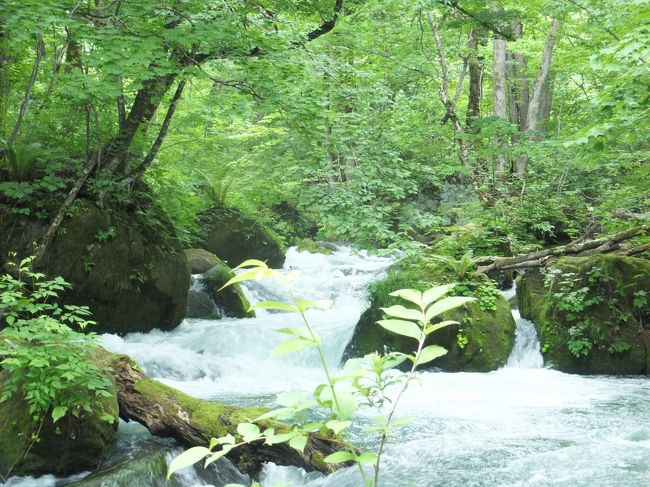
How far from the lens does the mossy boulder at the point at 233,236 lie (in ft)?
50.5

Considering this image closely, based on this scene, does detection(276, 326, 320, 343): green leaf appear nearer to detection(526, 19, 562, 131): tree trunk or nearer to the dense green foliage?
the dense green foliage

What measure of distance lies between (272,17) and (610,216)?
695 centimetres

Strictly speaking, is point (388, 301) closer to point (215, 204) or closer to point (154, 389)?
point (154, 389)

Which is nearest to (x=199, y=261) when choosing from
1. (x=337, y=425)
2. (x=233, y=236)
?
(x=233, y=236)

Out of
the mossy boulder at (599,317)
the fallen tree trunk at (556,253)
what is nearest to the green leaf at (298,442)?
the mossy boulder at (599,317)

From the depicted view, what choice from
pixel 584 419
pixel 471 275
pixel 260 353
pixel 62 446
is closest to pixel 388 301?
pixel 471 275

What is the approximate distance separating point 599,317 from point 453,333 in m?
2.13

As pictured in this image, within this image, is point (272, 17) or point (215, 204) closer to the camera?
point (272, 17)

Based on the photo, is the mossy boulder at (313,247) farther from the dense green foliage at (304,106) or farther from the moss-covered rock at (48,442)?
the moss-covered rock at (48,442)

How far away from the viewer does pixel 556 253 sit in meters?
9.79

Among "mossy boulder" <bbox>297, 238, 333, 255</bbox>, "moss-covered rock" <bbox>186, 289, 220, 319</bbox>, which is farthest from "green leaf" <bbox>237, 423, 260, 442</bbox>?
"mossy boulder" <bbox>297, 238, 333, 255</bbox>

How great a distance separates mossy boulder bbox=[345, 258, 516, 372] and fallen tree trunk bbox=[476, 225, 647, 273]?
31.8 inches

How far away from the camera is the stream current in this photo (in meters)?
4.43

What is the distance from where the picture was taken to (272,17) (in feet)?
23.4
